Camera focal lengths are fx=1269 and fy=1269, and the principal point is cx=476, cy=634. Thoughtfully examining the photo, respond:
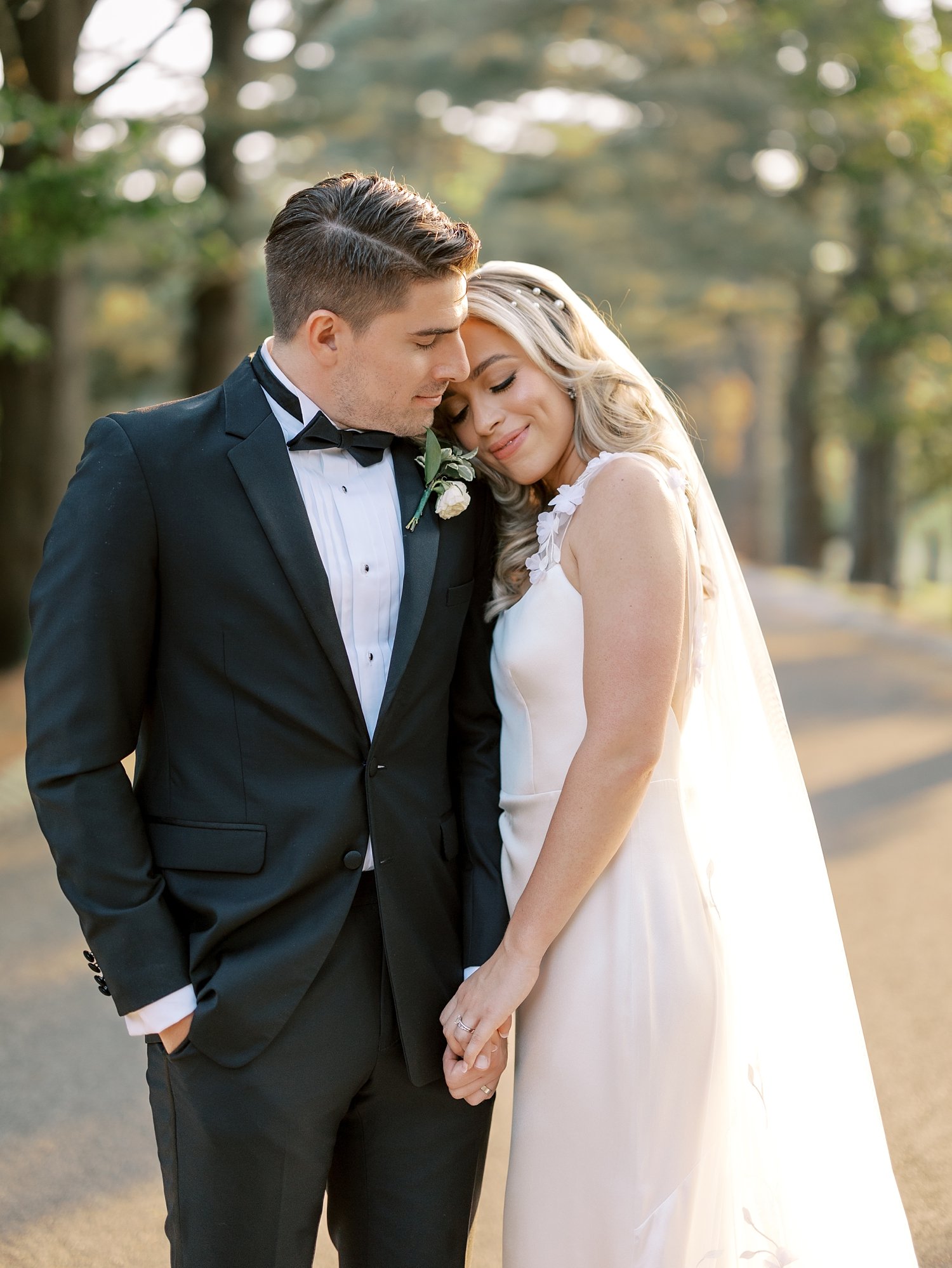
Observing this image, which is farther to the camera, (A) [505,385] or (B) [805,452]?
(B) [805,452]

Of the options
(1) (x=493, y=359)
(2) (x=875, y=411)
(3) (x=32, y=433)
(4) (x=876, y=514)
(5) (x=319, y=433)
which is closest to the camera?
(5) (x=319, y=433)

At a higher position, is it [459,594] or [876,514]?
[459,594]

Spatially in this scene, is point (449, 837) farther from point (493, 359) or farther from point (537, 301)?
point (537, 301)

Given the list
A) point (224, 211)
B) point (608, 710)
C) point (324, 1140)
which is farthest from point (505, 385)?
point (224, 211)

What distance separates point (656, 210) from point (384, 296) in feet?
71.0

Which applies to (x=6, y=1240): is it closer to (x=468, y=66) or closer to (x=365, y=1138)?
(x=365, y=1138)

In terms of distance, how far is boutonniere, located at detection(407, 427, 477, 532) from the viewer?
238cm

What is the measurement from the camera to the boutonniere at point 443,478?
2.38 m

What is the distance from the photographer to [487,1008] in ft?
7.73

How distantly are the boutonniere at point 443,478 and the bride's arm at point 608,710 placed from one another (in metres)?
0.24

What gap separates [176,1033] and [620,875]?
871 mm

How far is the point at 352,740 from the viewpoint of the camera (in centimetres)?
227

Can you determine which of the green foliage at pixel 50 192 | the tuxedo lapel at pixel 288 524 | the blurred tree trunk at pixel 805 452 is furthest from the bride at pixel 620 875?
the blurred tree trunk at pixel 805 452

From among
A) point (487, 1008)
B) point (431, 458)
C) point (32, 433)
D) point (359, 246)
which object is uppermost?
point (359, 246)
